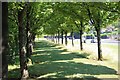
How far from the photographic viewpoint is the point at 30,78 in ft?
55.5

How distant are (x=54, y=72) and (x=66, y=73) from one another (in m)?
0.94

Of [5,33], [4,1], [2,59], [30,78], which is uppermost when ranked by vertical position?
[4,1]

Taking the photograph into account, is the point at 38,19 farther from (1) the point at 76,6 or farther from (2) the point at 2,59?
(2) the point at 2,59

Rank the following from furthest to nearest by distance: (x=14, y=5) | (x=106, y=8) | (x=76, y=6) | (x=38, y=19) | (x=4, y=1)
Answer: (x=38, y=19)
(x=76, y=6)
(x=106, y=8)
(x=14, y=5)
(x=4, y=1)

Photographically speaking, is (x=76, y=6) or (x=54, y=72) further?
(x=76, y=6)

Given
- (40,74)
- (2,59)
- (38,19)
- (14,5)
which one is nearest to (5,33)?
(2,59)

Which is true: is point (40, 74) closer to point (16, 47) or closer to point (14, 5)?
point (14, 5)

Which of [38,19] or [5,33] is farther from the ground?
[38,19]

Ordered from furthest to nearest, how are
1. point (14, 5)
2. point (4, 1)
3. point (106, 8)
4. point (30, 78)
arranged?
point (106, 8) < point (30, 78) < point (14, 5) < point (4, 1)

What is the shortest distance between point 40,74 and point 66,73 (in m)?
1.64

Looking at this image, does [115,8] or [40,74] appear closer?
[40,74]

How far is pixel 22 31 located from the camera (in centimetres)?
1692

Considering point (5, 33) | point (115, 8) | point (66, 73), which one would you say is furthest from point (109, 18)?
point (5, 33)

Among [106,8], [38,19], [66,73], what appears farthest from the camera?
[38,19]
